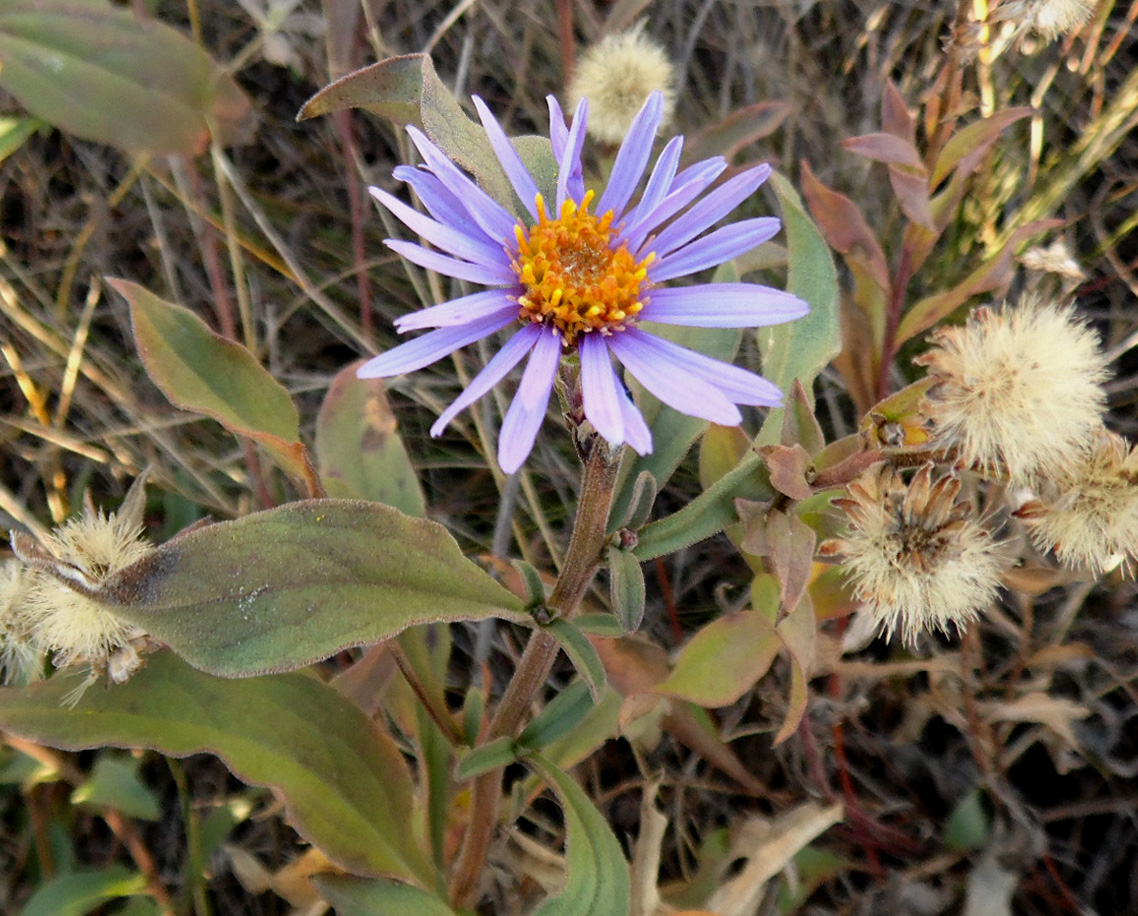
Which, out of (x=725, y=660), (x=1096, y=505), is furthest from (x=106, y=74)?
(x=1096, y=505)

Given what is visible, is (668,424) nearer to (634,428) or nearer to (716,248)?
(716,248)

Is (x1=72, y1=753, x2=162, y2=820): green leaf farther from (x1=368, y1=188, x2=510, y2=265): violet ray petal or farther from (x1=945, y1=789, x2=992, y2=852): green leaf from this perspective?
(x1=945, y1=789, x2=992, y2=852): green leaf

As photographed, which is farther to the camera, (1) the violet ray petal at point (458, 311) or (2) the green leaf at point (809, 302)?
(2) the green leaf at point (809, 302)

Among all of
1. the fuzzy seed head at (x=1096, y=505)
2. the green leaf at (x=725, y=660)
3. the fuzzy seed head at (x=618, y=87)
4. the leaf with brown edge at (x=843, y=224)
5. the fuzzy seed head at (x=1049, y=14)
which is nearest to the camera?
the fuzzy seed head at (x=1096, y=505)

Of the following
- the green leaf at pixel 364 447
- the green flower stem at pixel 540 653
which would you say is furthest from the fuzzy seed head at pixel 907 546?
the green leaf at pixel 364 447

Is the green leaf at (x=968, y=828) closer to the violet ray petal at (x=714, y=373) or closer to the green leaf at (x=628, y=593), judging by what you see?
the green leaf at (x=628, y=593)

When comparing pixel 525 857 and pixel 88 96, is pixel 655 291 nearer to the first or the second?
pixel 525 857

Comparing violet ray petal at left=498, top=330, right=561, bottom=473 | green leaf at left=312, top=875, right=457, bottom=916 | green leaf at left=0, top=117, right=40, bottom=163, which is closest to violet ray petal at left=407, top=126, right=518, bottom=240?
violet ray petal at left=498, top=330, right=561, bottom=473
